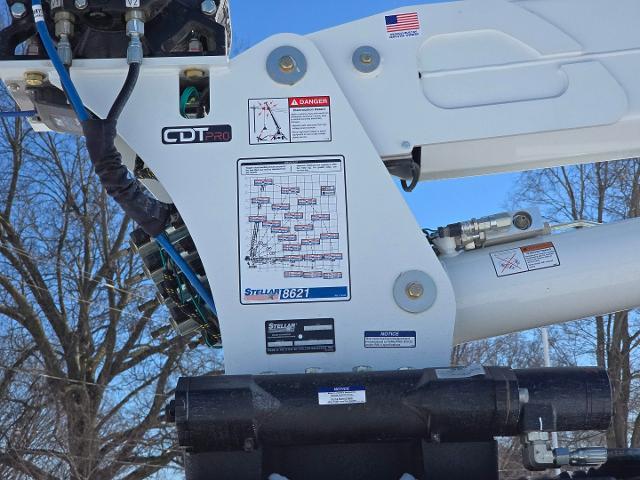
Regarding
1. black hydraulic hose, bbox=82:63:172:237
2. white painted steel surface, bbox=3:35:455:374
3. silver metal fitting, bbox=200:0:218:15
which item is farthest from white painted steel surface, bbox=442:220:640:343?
silver metal fitting, bbox=200:0:218:15

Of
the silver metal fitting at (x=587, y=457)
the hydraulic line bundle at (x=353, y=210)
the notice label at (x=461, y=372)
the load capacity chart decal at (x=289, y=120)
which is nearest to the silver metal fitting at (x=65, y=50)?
the hydraulic line bundle at (x=353, y=210)

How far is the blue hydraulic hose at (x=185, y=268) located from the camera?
2.61 m

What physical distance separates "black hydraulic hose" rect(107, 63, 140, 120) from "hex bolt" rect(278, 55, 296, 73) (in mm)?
423

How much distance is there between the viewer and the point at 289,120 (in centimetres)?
262

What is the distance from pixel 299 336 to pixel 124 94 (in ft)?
2.70

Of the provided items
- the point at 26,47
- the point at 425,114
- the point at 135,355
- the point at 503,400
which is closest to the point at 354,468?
the point at 503,400

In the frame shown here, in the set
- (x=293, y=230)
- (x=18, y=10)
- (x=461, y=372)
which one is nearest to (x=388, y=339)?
(x=461, y=372)

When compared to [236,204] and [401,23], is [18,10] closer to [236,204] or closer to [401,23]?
[236,204]

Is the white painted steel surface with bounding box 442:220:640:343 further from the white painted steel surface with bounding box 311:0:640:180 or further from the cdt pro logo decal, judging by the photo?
the cdt pro logo decal

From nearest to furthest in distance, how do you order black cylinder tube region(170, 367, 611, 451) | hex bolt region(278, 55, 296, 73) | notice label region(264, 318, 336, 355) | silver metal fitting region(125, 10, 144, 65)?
black cylinder tube region(170, 367, 611, 451) → notice label region(264, 318, 336, 355) → silver metal fitting region(125, 10, 144, 65) → hex bolt region(278, 55, 296, 73)

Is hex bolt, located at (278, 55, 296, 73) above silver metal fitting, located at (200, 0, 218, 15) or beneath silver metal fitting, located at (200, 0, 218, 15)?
beneath

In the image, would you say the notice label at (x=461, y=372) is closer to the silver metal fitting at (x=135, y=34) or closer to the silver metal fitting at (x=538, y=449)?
the silver metal fitting at (x=538, y=449)

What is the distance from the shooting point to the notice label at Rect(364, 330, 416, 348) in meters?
2.47

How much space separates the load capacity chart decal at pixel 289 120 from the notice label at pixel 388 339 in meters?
0.58
